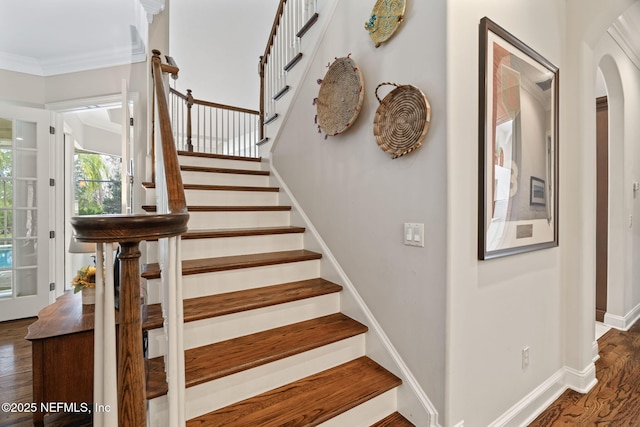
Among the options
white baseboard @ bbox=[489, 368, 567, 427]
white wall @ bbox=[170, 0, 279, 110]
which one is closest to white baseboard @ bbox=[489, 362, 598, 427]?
white baseboard @ bbox=[489, 368, 567, 427]

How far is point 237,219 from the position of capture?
2.53 m

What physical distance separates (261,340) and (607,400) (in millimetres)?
2268

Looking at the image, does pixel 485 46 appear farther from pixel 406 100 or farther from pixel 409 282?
pixel 409 282

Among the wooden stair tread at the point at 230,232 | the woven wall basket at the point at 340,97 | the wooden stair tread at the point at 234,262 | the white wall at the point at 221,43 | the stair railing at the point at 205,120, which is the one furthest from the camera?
the stair railing at the point at 205,120

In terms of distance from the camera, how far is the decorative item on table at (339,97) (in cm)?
194

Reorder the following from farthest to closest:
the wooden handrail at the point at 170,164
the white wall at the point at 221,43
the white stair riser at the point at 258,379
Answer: the white wall at the point at 221,43
the white stair riser at the point at 258,379
the wooden handrail at the point at 170,164

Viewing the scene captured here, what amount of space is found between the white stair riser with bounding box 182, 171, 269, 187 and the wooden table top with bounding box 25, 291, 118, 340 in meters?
1.17

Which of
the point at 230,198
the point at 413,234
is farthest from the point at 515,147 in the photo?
the point at 230,198

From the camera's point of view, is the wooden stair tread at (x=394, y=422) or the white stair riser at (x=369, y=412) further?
the wooden stair tread at (x=394, y=422)

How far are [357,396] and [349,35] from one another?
218 cm

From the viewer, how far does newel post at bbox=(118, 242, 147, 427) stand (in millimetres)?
673

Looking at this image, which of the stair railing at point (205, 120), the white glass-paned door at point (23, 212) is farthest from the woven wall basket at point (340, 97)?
the white glass-paned door at point (23, 212)

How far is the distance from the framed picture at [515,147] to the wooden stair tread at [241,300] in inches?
40.6

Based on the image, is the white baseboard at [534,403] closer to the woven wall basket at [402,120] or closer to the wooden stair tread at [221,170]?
the woven wall basket at [402,120]
